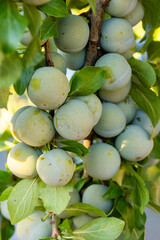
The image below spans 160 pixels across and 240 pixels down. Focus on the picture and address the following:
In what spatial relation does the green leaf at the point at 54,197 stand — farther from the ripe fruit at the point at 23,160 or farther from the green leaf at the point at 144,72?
the green leaf at the point at 144,72

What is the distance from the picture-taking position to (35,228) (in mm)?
473

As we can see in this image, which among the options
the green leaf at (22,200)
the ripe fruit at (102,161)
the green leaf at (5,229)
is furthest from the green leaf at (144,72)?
the green leaf at (5,229)

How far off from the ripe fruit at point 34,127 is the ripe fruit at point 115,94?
0.39ft

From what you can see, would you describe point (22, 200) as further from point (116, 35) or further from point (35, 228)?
point (116, 35)

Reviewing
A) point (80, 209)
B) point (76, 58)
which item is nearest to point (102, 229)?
point (80, 209)

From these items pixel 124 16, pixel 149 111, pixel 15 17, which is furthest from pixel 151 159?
pixel 15 17

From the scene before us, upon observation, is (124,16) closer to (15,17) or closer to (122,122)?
(122,122)

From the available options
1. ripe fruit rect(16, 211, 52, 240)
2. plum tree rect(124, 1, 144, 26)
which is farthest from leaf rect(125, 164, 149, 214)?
plum tree rect(124, 1, 144, 26)

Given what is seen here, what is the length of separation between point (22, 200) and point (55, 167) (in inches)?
3.3

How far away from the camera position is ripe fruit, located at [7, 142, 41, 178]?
0.40m

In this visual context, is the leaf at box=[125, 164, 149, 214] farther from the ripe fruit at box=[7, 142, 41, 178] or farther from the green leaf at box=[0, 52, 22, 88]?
the green leaf at box=[0, 52, 22, 88]

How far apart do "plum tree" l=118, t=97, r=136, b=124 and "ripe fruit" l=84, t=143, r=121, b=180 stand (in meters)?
0.07

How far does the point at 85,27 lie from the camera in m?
0.43

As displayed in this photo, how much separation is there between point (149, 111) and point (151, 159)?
16cm
